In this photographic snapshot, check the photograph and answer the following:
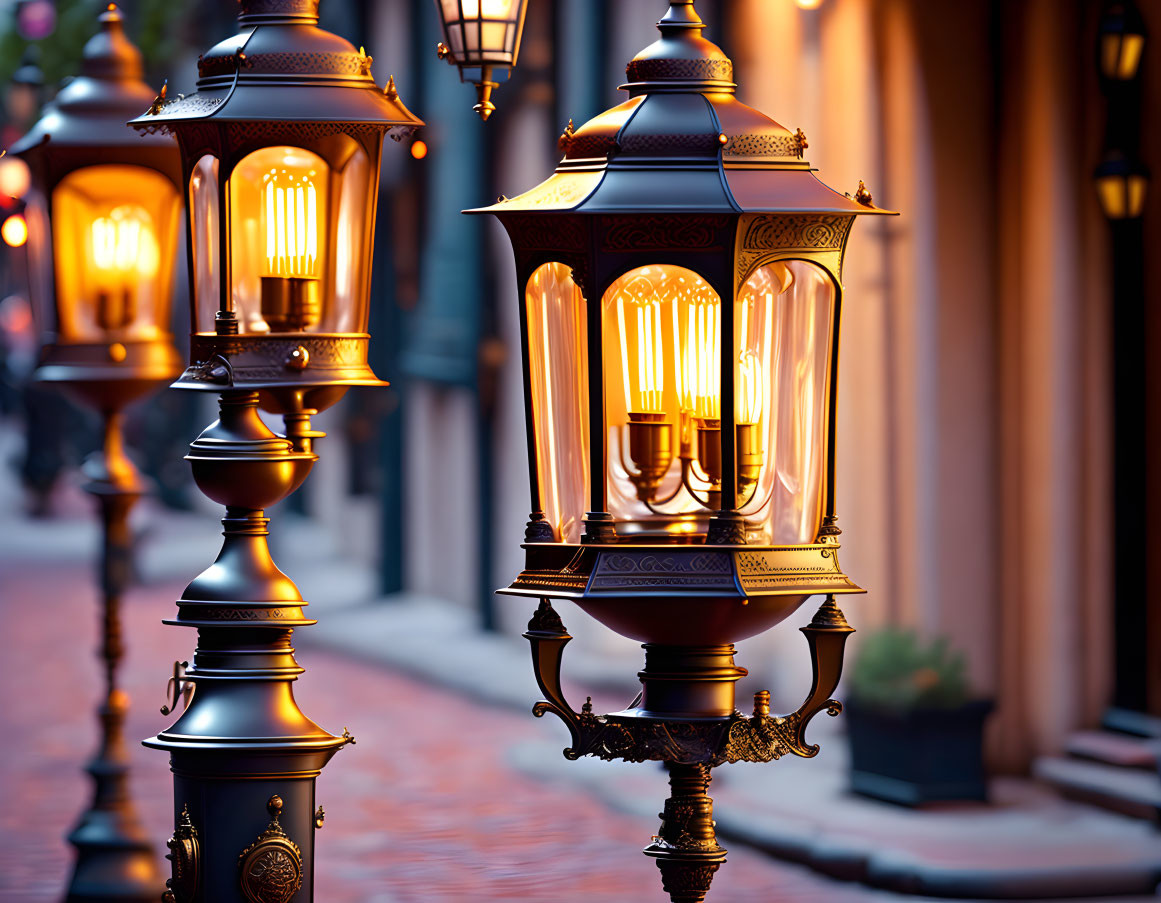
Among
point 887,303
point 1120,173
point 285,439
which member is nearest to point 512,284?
point 887,303

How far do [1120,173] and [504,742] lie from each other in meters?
5.27

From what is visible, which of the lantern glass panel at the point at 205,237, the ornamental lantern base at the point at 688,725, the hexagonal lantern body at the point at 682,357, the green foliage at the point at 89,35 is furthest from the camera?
the green foliage at the point at 89,35

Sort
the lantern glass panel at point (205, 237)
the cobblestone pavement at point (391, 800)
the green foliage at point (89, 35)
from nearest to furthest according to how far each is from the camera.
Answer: the lantern glass panel at point (205, 237) → the cobblestone pavement at point (391, 800) → the green foliage at point (89, 35)

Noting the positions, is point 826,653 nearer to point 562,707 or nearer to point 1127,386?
point 562,707

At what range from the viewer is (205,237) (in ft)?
19.7

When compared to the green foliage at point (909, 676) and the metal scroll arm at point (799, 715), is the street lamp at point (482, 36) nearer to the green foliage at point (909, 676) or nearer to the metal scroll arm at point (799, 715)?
the metal scroll arm at point (799, 715)

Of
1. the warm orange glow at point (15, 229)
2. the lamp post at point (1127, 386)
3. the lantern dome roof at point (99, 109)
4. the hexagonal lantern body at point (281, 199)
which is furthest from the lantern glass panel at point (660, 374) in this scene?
the lamp post at point (1127, 386)

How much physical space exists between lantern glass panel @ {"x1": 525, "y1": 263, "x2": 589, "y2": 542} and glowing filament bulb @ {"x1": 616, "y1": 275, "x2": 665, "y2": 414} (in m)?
0.10

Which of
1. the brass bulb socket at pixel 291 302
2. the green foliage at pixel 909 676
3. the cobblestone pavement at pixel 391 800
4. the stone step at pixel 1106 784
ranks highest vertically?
the brass bulb socket at pixel 291 302

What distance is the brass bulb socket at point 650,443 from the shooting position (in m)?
5.05

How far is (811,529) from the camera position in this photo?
200 inches

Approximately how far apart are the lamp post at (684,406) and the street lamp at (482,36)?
2.45 ft

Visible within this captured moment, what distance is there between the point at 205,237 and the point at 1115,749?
239 inches

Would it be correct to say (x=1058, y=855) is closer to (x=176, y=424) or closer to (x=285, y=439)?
(x=285, y=439)
